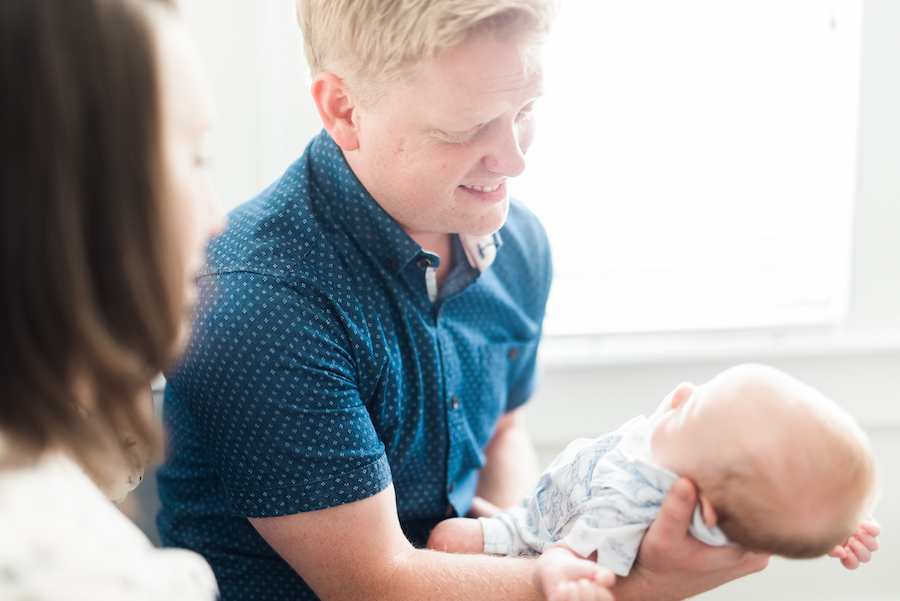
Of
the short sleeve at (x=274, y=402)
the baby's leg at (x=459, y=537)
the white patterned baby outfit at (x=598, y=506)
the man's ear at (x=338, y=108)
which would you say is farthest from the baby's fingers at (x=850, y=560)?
the man's ear at (x=338, y=108)

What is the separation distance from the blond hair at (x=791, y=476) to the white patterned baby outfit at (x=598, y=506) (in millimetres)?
60

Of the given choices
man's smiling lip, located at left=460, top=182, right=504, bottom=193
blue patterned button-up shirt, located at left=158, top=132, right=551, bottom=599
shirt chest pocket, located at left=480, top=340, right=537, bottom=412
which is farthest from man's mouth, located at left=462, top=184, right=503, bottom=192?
shirt chest pocket, located at left=480, top=340, right=537, bottom=412

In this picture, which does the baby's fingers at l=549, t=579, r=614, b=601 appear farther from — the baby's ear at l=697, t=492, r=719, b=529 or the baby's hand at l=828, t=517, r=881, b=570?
the baby's hand at l=828, t=517, r=881, b=570

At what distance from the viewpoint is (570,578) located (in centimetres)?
87

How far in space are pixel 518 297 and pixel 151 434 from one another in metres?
0.83

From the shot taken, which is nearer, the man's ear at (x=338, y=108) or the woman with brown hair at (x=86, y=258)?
the woman with brown hair at (x=86, y=258)

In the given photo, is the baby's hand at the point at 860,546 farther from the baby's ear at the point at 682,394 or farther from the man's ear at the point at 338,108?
Result: the man's ear at the point at 338,108

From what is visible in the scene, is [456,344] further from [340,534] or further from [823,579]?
[823,579]

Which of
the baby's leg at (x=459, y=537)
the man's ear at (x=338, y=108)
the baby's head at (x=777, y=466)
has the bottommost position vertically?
the baby's leg at (x=459, y=537)

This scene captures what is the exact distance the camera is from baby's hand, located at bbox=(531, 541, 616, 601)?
2.72 feet

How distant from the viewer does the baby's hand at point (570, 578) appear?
830 mm

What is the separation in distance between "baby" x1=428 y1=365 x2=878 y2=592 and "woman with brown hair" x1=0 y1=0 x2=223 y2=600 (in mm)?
557

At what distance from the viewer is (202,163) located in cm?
75

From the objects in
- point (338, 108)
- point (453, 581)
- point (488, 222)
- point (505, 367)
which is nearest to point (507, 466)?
point (505, 367)
